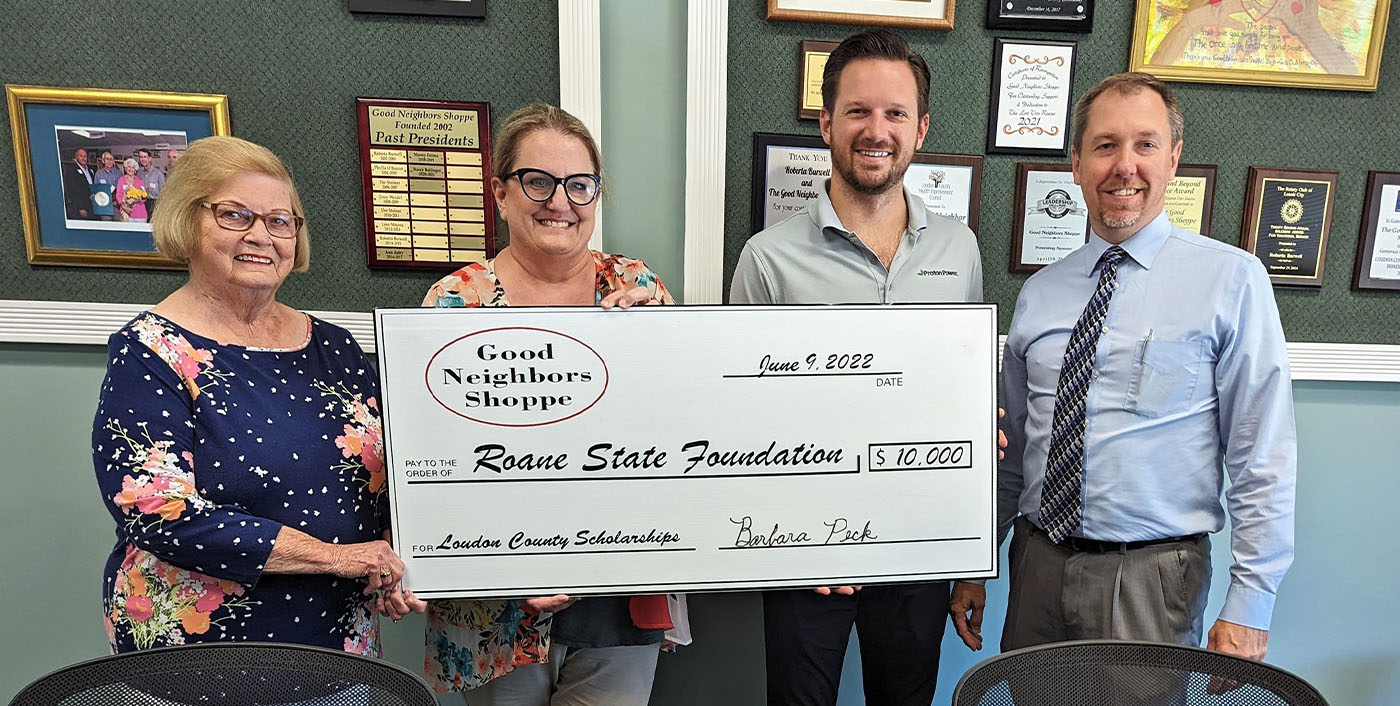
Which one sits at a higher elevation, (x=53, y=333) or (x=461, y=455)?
(x=53, y=333)

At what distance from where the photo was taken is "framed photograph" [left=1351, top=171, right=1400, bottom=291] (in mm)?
1805

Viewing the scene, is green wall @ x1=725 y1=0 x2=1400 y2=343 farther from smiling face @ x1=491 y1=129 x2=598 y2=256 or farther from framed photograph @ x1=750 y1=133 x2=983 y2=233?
smiling face @ x1=491 y1=129 x2=598 y2=256

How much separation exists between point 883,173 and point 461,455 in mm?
936

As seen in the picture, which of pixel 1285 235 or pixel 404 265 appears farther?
pixel 1285 235

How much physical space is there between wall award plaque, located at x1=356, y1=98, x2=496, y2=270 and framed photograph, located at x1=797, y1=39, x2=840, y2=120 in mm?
758

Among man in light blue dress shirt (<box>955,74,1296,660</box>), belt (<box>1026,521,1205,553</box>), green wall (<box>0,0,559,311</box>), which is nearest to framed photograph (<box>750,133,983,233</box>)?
man in light blue dress shirt (<box>955,74,1296,660</box>)

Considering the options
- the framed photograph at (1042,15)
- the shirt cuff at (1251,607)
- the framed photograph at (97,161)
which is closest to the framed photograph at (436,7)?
the framed photograph at (97,161)

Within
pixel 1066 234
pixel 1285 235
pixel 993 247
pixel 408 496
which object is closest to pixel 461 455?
pixel 408 496


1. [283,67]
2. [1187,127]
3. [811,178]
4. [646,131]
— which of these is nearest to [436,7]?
[283,67]

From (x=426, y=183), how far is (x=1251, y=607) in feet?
6.22

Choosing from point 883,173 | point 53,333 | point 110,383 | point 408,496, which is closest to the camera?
point 110,383

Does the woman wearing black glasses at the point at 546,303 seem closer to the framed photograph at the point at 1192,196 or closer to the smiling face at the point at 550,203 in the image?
the smiling face at the point at 550,203

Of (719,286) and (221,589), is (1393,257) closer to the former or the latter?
(719,286)

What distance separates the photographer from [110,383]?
102cm
